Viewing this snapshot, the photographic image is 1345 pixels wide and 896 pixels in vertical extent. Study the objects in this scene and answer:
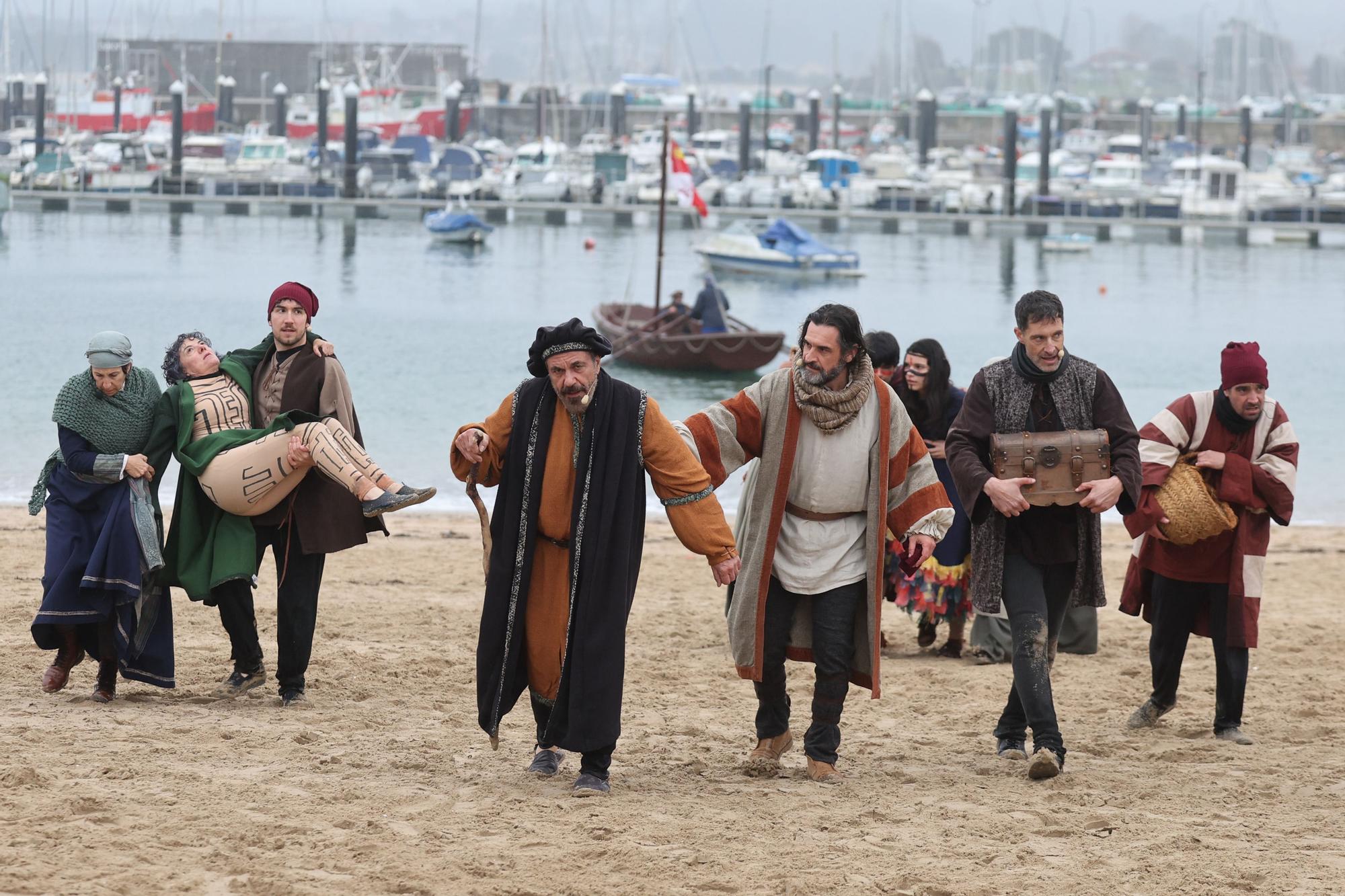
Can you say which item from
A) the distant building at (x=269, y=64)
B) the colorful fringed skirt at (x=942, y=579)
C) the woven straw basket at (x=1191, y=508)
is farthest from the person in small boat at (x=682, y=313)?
the distant building at (x=269, y=64)

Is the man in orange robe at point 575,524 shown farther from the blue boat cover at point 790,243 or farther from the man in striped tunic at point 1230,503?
the blue boat cover at point 790,243

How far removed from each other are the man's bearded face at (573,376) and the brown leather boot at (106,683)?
2.37 metres

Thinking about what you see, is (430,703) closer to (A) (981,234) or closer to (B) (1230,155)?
(A) (981,234)

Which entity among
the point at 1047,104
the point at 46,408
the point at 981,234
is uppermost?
the point at 1047,104

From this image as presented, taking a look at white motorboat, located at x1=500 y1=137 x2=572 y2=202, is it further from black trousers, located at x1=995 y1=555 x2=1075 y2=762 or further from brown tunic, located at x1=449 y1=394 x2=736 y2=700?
brown tunic, located at x1=449 y1=394 x2=736 y2=700

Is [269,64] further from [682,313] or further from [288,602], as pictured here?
[288,602]

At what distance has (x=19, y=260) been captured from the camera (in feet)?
157

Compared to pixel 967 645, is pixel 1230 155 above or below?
above

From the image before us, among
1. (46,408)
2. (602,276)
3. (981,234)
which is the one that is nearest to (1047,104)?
(981,234)

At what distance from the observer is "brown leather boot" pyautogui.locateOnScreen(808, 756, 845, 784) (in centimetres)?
526

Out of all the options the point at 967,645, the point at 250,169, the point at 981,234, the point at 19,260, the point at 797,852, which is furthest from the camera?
the point at 250,169

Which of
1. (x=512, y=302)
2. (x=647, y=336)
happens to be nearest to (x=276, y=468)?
(x=647, y=336)

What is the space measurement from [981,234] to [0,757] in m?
60.1

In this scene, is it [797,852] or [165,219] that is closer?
[797,852]
